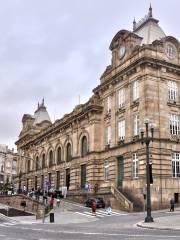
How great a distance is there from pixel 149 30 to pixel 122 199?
21.8 m

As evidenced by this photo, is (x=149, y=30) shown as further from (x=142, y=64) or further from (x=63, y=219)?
(x=63, y=219)

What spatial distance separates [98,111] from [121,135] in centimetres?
714

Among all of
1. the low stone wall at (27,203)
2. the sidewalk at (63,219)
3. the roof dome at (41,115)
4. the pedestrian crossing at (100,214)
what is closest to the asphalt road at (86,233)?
the sidewalk at (63,219)

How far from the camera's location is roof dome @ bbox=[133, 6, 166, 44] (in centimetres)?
4974

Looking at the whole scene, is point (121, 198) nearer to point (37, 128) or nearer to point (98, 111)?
point (98, 111)

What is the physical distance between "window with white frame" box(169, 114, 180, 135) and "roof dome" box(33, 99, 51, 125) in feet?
152

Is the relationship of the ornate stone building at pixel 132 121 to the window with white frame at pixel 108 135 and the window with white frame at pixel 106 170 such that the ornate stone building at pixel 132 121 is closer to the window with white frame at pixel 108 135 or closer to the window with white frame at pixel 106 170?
the window with white frame at pixel 108 135

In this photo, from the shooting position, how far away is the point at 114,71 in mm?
52125

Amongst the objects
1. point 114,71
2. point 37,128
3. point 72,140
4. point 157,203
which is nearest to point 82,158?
point 72,140

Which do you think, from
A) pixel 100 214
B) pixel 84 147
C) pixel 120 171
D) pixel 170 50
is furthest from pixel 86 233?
pixel 84 147

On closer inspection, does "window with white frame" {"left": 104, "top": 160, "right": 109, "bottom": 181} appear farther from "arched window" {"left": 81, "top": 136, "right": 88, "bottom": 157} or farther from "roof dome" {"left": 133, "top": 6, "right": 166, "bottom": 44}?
"roof dome" {"left": 133, "top": 6, "right": 166, "bottom": 44}

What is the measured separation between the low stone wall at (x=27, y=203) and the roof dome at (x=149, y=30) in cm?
2359

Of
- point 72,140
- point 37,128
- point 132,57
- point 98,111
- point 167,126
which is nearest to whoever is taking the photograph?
point 167,126

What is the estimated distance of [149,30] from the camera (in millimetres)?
50438
